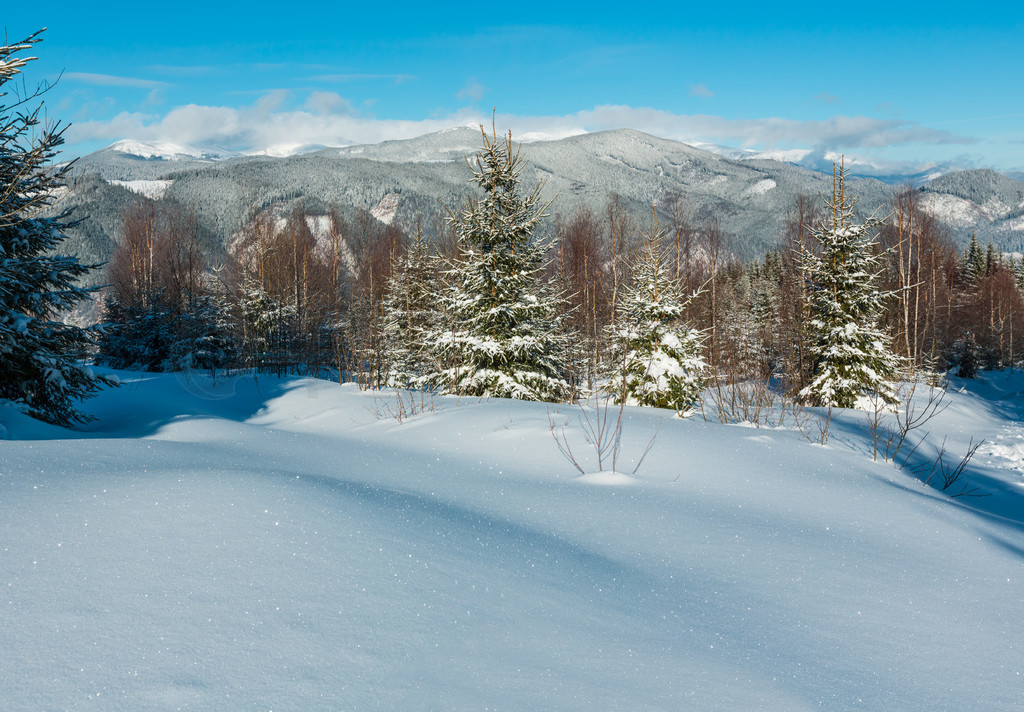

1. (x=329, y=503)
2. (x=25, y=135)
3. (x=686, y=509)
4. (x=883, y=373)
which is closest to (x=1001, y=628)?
(x=686, y=509)

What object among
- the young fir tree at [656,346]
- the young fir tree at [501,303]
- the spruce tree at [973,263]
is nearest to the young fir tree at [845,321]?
the young fir tree at [656,346]

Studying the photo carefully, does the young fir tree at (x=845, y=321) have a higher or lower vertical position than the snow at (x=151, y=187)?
lower

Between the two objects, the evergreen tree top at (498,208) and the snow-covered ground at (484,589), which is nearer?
the snow-covered ground at (484,589)

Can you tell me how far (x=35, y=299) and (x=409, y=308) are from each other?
44.1 ft

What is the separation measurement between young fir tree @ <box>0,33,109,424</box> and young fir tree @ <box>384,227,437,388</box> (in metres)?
11.4

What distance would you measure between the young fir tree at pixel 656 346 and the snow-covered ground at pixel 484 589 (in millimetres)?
8437

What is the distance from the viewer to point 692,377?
504 inches

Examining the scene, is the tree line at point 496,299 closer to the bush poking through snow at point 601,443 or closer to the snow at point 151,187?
the bush poking through snow at point 601,443

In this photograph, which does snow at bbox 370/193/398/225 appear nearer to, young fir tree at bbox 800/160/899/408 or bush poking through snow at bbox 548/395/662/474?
young fir tree at bbox 800/160/899/408

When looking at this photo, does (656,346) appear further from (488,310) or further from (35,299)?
(35,299)

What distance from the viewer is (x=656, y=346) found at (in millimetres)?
13203

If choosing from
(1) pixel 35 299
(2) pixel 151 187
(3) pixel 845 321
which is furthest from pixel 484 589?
(2) pixel 151 187

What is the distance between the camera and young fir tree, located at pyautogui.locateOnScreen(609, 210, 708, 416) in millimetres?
12789

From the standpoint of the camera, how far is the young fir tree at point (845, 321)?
1486 centimetres
